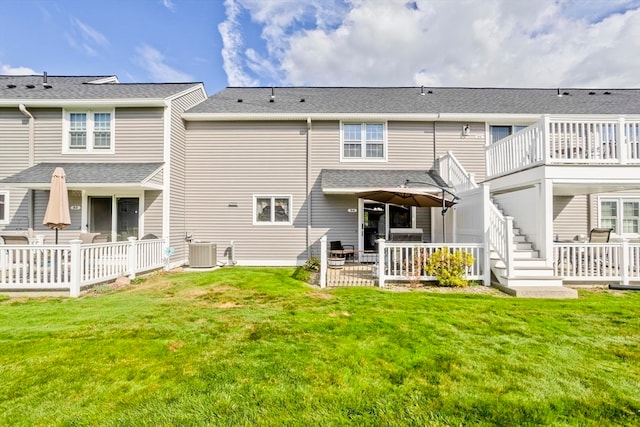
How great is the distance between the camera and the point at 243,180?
11.7 meters

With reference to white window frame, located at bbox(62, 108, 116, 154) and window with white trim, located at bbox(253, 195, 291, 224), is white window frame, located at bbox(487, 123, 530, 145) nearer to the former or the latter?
window with white trim, located at bbox(253, 195, 291, 224)

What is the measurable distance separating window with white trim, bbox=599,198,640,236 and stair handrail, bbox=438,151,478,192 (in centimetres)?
629

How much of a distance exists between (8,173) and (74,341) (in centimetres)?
1027

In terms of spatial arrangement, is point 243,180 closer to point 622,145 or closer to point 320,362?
point 320,362

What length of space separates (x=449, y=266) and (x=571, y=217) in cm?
736

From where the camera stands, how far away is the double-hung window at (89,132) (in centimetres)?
1076

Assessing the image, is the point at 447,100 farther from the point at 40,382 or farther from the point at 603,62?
the point at 603,62

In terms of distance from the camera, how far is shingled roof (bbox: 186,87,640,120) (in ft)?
38.4

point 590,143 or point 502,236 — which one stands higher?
point 590,143

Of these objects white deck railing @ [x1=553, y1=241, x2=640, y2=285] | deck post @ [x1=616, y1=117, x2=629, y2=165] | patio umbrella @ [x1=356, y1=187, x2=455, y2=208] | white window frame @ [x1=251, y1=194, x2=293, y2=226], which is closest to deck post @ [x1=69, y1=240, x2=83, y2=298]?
white window frame @ [x1=251, y1=194, x2=293, y2=226]

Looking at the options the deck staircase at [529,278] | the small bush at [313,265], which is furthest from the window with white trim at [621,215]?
the small bush at [313,265]

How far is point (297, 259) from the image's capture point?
37.6ft

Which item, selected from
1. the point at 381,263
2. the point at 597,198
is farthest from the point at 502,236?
the point at 597,198

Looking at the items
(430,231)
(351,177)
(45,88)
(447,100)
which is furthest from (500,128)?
(45,88)
